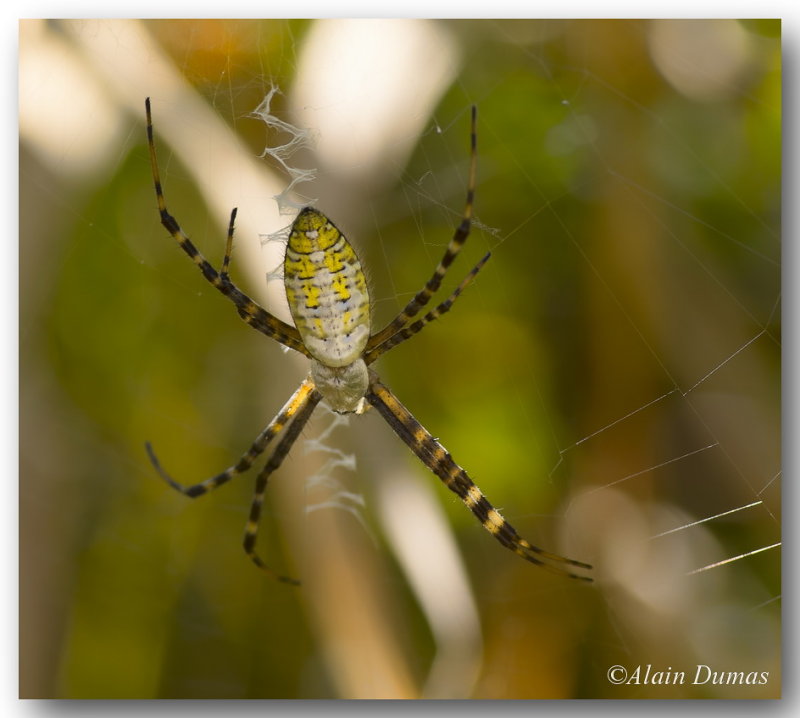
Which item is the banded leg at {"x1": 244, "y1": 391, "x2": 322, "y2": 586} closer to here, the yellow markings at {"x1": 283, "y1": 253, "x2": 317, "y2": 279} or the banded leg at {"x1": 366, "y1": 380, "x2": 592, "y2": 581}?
the banded leg at {"x1": 366, "y1": 380, "x2": 592, "y2": 581}

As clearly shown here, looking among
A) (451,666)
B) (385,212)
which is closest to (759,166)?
(385,212)

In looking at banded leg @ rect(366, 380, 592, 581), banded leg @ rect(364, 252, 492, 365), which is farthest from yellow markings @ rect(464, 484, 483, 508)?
banded leg @ rect(364, 252, 492, 365)

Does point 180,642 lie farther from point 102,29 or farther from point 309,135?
point 102,29

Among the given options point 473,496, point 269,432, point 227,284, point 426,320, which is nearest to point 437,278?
point 426,320

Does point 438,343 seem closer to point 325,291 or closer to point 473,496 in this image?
point 473,496

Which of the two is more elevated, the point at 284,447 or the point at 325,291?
the point at 325,291

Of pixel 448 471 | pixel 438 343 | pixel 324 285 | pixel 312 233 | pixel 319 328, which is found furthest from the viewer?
pixel 438 343

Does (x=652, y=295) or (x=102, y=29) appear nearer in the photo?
(x=102, y=29)
